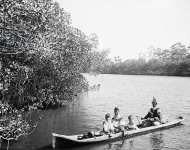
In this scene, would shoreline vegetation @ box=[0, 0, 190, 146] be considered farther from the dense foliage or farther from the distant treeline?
the distant treeline

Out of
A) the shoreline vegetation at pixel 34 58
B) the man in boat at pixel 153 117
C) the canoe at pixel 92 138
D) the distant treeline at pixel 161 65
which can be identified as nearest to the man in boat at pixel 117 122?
the canoe at pixel 92 138

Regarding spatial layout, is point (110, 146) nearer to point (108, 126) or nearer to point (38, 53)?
point (108, 126)

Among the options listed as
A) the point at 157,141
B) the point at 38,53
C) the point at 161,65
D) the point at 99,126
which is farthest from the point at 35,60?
the point at 161,65

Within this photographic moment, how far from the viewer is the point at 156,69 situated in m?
115

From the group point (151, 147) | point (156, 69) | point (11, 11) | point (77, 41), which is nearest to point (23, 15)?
point (11, 11)

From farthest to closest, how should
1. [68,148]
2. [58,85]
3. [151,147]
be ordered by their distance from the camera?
[58,85] < [151,147] < [68,148]

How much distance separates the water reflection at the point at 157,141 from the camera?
62.4ft

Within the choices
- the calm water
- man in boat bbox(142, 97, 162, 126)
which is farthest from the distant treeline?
man in boat bbox(142, 97, 162, 126)

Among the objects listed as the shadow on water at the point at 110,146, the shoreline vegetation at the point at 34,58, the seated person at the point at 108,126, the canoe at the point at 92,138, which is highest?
the shoreline vegetation at the point at 34,58

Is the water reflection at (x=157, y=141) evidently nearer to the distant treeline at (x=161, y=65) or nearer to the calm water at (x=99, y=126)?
the calm water at (x=99, y=126)

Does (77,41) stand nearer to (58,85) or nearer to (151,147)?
(58,85)

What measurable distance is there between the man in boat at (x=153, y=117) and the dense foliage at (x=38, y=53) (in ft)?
25.5

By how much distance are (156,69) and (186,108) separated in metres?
80.9

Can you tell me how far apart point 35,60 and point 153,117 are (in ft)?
32.4
